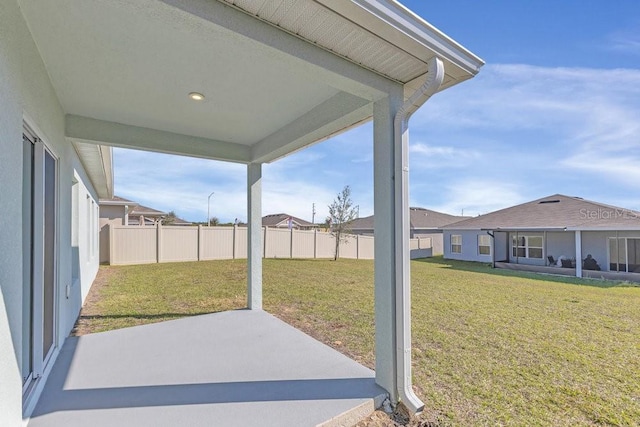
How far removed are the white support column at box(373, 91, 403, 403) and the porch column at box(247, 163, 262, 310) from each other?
3270 millimetres

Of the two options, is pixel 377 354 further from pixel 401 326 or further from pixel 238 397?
pixel 238 397

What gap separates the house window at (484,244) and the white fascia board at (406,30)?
18800mm

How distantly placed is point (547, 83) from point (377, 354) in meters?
10.1

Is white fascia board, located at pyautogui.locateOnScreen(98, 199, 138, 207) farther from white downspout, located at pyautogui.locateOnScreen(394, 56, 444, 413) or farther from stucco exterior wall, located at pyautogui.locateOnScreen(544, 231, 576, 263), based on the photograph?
stucco exterior wall, located at pyautogui.locateOnScreen(544, 231, 576, 263)

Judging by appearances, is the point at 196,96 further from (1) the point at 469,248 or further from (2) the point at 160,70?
(1) the point at 469,248

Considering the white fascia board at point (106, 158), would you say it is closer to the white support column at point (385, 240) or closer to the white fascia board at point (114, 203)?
the white support column at point (385, 240)

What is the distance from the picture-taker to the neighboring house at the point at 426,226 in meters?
26.2

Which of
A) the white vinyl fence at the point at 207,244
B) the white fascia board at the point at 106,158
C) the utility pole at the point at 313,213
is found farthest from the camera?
the utility pole at the point at 313,213

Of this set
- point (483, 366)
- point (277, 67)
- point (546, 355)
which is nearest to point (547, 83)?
point (546, 355)

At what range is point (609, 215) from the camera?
1380 centimetres

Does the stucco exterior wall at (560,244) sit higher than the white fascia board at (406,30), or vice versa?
the white fascia board at (406,30)

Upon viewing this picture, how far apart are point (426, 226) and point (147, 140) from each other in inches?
1007

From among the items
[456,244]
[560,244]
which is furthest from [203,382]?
[456,244]

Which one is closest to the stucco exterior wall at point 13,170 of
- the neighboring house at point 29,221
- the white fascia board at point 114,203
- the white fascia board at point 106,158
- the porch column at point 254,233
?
the neighboring house at point 29,221
